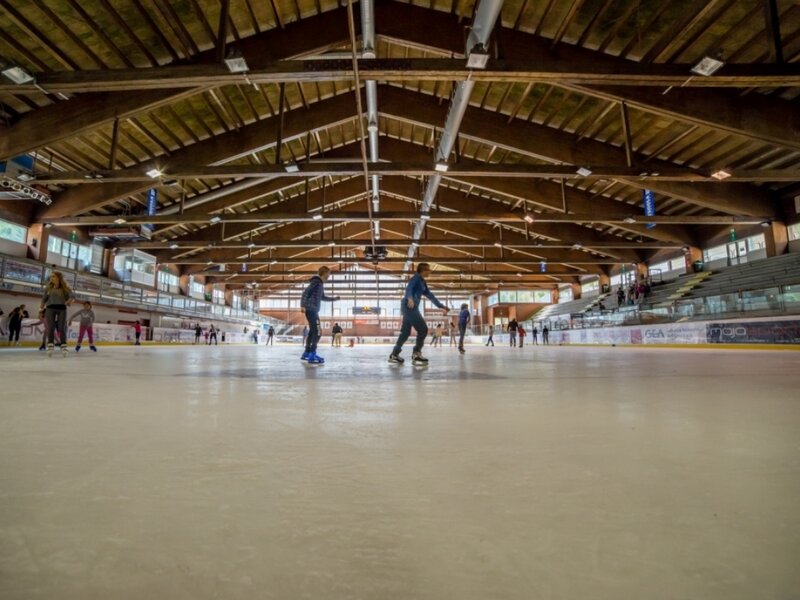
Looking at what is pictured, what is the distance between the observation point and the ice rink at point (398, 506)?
0.53 m

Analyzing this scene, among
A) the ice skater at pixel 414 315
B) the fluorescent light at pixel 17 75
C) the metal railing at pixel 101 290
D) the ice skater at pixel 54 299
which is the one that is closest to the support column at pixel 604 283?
the ice skater at pixel 414 315

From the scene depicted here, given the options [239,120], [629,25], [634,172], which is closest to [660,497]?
[629,25]

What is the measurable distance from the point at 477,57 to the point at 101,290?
19.2m

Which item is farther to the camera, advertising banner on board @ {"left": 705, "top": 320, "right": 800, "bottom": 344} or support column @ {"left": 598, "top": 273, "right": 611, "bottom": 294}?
support column @ {"left": 598, "top": 273, "right": 611, "bottom": 294}

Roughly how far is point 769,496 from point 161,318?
26.8m

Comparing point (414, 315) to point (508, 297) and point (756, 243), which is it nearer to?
point (756, 243)

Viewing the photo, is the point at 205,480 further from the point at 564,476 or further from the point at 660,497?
the point at 660,497

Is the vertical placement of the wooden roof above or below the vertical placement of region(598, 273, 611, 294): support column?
above

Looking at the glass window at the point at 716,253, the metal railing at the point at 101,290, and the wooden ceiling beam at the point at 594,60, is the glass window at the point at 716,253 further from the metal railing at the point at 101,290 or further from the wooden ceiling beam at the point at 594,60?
the metal railing at the point at 101,290

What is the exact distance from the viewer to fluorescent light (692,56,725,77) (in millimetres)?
6363

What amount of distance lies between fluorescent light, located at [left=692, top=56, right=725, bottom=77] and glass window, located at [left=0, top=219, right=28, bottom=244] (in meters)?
20.1

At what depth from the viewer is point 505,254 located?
87.8 feet

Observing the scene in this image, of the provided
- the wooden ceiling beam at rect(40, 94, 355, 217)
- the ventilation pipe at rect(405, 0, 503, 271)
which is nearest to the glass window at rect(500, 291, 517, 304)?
the ventilation pipe at rect(405, 0, 503, 271)

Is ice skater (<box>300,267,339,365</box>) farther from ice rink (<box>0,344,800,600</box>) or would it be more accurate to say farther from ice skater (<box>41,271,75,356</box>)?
ice skater (<box>41,271,75,356</box>)
